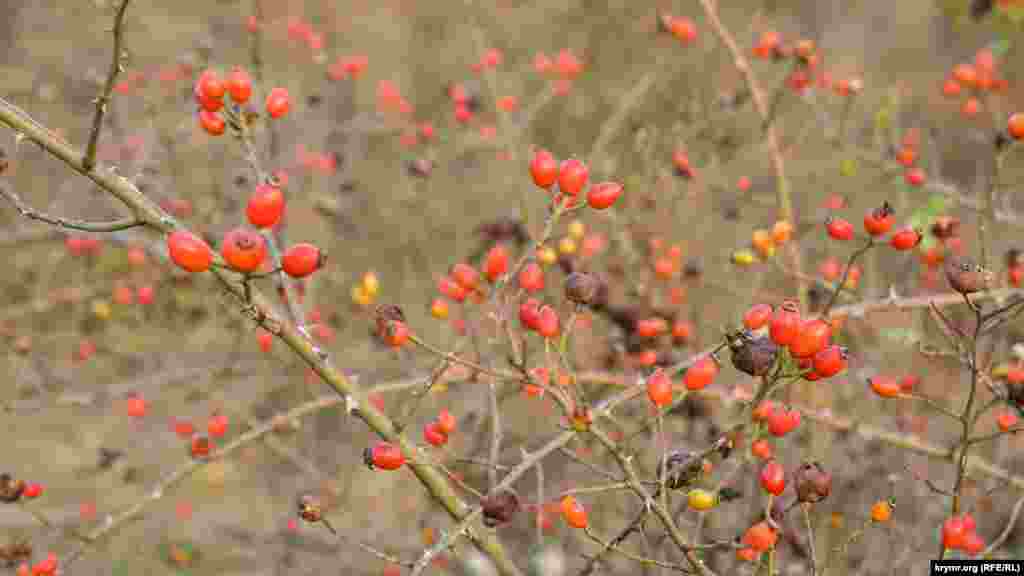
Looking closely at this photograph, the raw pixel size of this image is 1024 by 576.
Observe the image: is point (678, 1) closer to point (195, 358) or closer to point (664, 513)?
point (195, 358)

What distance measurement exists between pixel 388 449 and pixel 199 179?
5149 mm

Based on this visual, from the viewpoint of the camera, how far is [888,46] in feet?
25.7

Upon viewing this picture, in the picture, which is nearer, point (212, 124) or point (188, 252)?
point (188, 252)

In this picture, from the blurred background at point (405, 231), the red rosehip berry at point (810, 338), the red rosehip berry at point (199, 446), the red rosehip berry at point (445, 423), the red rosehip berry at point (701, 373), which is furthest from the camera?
the blurred background at point (405, 231)

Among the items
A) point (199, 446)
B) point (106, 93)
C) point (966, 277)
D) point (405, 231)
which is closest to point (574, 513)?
point (966, 277)

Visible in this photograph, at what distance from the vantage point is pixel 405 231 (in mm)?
5539

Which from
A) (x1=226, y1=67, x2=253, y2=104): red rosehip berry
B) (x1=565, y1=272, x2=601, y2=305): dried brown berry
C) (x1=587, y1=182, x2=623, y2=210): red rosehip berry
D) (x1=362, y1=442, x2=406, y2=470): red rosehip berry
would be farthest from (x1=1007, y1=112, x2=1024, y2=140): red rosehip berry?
(x1=226, y1=67, x2=253, y2=104): red rosehip berry

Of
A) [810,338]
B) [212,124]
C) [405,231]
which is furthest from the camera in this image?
[405,231]

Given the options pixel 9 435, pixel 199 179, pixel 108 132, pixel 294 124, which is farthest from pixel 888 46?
pixel 9 435

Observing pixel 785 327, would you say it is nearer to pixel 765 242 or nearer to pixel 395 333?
pixel 395 333

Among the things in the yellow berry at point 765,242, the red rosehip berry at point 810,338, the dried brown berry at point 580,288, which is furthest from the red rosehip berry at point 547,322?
the yellow berry at point 765,242

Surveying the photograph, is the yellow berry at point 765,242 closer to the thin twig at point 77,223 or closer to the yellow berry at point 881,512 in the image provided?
the yellow berry at point 881,512

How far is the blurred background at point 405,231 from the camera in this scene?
3.63 metres

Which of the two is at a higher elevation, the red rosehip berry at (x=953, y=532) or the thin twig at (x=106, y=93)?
the red rosehip berry at (x=953, y=532)
